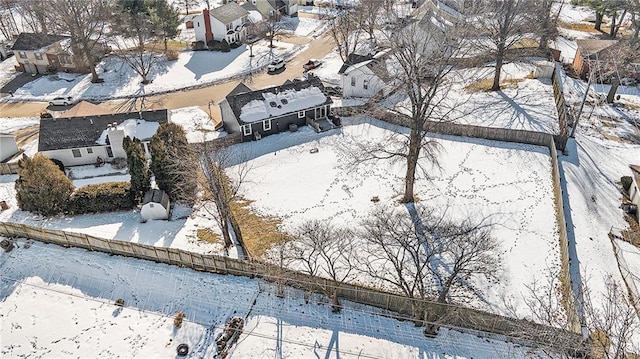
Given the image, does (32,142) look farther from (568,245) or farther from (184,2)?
(184,2)

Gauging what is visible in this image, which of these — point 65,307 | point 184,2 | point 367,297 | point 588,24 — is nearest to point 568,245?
point 367,297

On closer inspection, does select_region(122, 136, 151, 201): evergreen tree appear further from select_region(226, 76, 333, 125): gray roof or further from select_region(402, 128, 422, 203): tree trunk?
select_region(402, 128, 422, 203): tree trunk

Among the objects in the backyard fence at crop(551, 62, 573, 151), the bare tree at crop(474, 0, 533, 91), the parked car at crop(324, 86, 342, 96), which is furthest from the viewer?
the parked car at crop(324, 86, 342, 96)

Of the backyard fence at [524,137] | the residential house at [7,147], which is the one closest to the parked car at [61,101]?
the residential house at [7,147]

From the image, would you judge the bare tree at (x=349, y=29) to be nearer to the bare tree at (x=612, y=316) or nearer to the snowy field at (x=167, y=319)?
the snowy field at (x=167, y=319)

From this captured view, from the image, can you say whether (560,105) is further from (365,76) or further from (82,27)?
(82,27)

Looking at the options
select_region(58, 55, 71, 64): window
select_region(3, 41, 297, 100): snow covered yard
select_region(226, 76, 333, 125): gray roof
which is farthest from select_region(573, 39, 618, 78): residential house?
select_region(58, 55, 71, 64): window
